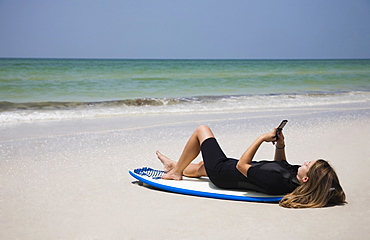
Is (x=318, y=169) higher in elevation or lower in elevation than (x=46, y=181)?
higher

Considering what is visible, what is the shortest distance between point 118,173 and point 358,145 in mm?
3753

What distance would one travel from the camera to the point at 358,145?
257 inches

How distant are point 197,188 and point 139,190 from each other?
2.12 feet

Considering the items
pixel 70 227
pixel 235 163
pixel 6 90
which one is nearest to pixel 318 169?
pixel 235 163

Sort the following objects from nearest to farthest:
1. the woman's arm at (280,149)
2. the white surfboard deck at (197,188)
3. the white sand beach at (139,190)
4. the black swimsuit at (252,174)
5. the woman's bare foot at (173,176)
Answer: the white sand beach at (139,190) < the black swimsuit at (252,174) < the white surfboard deck at (197,188) < the woman's arm at (280,149) < the woman's bare foot at (173,176)

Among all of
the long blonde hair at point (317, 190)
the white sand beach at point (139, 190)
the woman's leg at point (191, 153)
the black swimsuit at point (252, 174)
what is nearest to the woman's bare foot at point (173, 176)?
the woman's leg at point (191, 153)

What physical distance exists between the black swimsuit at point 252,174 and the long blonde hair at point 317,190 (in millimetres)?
114

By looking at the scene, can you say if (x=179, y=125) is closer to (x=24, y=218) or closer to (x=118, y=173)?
(x=118, y=173)

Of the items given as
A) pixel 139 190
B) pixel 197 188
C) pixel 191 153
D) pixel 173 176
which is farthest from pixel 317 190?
pixel 139 190

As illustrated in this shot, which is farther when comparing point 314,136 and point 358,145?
point 314,136

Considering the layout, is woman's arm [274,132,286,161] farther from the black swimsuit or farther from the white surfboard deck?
the white surfboard deck

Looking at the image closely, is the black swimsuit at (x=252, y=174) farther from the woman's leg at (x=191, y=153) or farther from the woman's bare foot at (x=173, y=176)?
the woman's bare foot at (x=173, y=176)

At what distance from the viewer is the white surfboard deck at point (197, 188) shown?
13.8 feet

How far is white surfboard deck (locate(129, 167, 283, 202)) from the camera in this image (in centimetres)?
419
